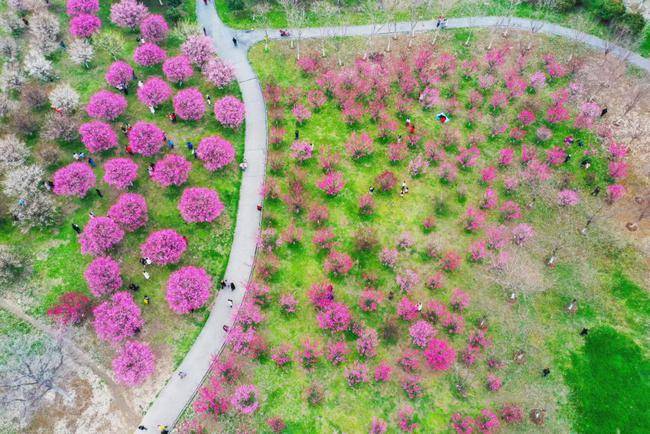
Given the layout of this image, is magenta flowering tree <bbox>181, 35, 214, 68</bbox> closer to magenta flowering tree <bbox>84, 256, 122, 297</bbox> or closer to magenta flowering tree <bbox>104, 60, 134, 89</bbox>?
magenta flowering tree <bbox>104, 60, 134, 89</bbox>

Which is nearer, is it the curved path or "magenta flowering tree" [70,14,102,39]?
the curved path

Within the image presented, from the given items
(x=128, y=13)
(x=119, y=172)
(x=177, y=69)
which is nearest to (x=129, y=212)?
(x=119, y=172)

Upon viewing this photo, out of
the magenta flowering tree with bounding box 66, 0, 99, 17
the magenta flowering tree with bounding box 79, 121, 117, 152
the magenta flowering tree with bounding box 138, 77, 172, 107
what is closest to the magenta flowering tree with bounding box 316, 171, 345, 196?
the magenta flowering tree with bounding box 138, 77, 172, 107

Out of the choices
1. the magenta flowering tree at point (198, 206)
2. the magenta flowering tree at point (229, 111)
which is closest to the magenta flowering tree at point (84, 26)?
the magenta flowering tree at point (229, 111)

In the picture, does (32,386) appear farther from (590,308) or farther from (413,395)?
(590,308)

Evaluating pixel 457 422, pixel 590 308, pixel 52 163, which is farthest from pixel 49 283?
pixel 590 308

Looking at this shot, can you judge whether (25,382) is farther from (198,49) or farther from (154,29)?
(154,29)
